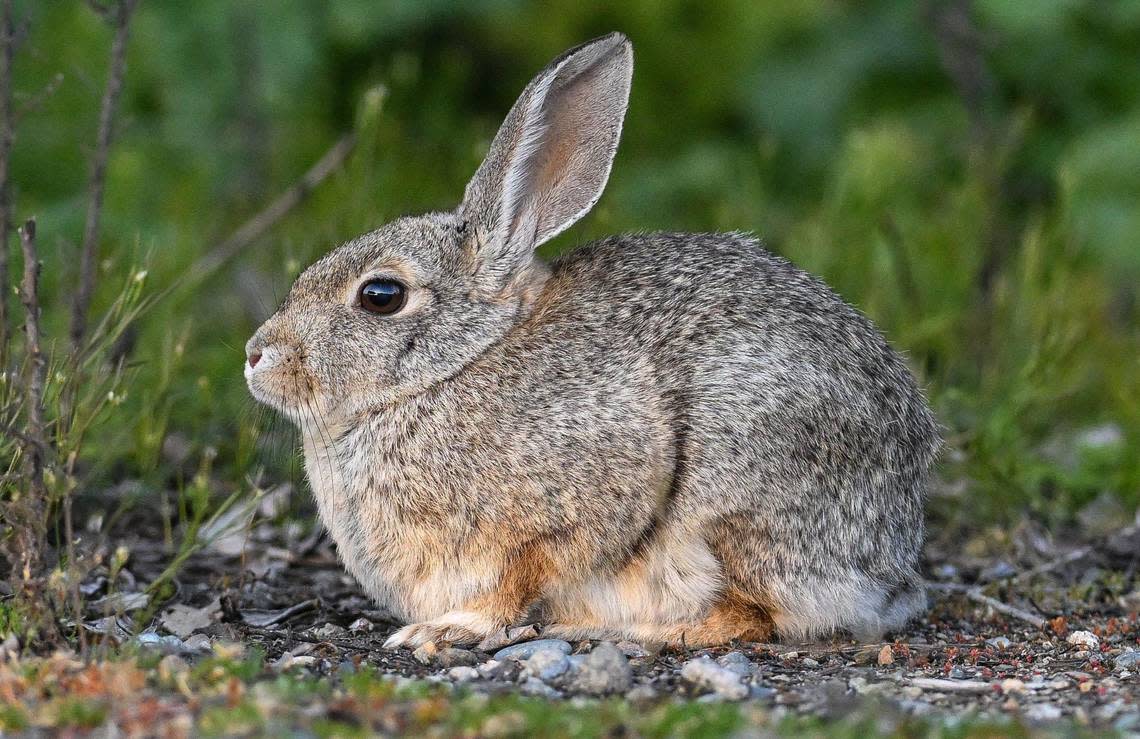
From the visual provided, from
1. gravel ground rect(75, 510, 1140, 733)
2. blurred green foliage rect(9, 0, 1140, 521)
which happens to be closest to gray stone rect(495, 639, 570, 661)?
gravel ground rect(75, 510, 1140, 733)

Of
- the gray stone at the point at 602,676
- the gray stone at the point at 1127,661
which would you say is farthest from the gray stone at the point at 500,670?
the gray stone at the point at 1127,661

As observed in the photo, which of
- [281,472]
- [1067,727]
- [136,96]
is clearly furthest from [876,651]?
[136,96]

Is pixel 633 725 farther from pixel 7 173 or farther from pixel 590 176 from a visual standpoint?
pixel 7 173

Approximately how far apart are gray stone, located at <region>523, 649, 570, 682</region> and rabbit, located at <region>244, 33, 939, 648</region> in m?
0.55

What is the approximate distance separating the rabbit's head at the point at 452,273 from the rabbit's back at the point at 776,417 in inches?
10.3

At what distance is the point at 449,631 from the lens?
212 inches

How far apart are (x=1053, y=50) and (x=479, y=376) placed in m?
6.43

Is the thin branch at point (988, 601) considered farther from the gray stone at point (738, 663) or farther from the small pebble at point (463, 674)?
the small pebble at point (463, 674)

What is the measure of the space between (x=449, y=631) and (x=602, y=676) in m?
0.94

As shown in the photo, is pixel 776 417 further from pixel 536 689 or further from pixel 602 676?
pixel 536 689

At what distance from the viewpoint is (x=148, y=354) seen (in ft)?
24.0

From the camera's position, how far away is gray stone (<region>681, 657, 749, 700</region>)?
15.1 feet

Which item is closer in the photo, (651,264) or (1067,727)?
(1067,727)

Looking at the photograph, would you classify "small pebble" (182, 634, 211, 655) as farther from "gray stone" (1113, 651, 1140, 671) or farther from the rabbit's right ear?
"gray stone" (1113, 651, 1140, 671)
